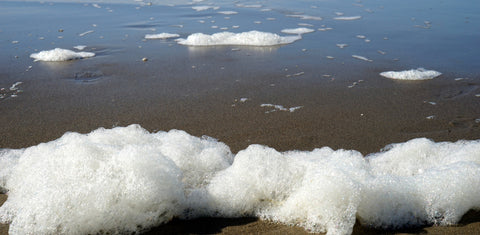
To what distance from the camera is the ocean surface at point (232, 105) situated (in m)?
2.57

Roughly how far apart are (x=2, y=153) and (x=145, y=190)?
1802 millimetres

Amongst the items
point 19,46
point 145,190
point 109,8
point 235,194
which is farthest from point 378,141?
point 109,8

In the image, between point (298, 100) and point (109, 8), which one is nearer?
point (298, 100)

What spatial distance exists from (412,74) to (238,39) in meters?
3.22

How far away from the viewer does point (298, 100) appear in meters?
4.77

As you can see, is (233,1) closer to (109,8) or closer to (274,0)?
(274,0)

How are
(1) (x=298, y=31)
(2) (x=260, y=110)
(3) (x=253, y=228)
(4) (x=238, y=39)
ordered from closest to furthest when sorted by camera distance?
(3) (x=253, y=228) < (2) (x=260, y=110) < (4) (x=238, y=39) < (1) (x=298, y=31)

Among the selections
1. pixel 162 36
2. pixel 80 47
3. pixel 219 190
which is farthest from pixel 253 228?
pixel 162 36

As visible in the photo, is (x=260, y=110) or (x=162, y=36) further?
(x=162, y=36)

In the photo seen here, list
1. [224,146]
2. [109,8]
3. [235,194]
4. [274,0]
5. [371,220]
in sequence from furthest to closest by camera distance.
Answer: [274,0] → [109,8] → [224,146] → [235,194] → [371,220]

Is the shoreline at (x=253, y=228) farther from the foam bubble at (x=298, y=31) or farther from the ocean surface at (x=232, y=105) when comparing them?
the foam bubble at (x=298, y=31)

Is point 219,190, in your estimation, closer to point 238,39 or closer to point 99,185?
point 99,185

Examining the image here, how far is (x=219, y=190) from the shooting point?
9.31 feet

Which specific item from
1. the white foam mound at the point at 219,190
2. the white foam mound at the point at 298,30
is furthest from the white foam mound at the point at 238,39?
the white foam mound at the point at 219,190
